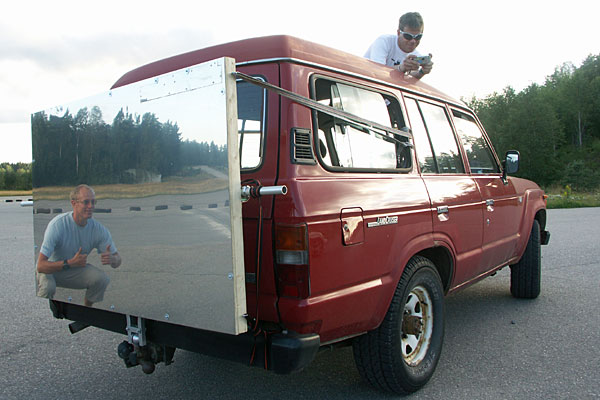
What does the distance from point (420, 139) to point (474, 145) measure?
126cm

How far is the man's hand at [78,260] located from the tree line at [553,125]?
63.0m

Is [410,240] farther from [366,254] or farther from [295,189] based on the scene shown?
[295,189]

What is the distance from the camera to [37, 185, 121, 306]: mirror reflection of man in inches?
110

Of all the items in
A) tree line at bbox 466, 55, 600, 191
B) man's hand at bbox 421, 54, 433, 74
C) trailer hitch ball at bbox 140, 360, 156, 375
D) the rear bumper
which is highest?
tree line at bbox 466, 55, 600, 191

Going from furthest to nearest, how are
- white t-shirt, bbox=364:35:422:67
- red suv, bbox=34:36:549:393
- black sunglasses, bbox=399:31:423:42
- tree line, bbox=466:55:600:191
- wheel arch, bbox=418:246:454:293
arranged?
tree line, bbox=466:55:600:191 → white t-shirt, bbox=364:35:422:67 → black sunglasses, bbox=399:31:423:42 → wheel arch, bbox=418:246:454:293 → red suv, bbox=34:36:549:393

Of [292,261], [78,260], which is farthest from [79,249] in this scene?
[292,261]

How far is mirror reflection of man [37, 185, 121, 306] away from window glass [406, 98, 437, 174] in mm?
2178

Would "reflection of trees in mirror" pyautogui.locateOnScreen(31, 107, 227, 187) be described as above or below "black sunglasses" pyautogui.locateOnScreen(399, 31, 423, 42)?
below

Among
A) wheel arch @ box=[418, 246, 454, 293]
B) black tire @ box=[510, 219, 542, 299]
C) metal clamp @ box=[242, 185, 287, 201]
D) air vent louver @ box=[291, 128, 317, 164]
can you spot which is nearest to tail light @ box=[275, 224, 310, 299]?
metal clamp @ box=[242, 185, 287, 201]

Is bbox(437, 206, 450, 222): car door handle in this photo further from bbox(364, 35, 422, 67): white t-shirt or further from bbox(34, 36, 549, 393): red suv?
bbox(364, 35, 422, 67): white t-shirt

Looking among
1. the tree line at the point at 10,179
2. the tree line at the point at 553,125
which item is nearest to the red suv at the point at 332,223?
the tree line at the point at 10,179

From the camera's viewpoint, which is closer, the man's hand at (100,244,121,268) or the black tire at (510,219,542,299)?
the man's hand at (100,244,121,268)

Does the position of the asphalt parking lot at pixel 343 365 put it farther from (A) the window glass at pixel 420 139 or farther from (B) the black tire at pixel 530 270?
(A) the window glass at pixel 420 139

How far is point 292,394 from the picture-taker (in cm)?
316
